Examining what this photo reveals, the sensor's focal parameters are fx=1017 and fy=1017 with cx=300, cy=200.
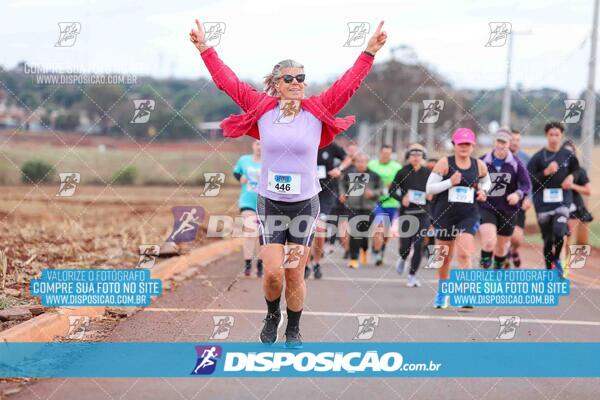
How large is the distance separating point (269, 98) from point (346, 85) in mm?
658

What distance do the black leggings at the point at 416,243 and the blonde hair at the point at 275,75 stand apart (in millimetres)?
6056

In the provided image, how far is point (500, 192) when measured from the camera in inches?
548

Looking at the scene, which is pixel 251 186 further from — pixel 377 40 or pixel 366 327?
pixel 377 40

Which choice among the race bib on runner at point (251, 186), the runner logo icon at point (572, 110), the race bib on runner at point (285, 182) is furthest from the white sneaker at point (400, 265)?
the race bib on runner at point (285, 182)

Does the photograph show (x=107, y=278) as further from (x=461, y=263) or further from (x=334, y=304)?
(x=461, y=263)

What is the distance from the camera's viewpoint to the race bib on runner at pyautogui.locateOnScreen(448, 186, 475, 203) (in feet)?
39.3

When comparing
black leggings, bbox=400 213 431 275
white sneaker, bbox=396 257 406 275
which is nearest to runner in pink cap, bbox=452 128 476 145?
black leggings, bbox=400 213 431 275

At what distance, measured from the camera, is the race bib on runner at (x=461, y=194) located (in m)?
12.0

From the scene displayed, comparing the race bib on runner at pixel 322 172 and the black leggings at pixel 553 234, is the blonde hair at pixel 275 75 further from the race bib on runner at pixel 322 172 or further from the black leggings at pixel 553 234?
the black leggings at pixel 553 234

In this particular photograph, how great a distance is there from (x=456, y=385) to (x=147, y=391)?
2.29m

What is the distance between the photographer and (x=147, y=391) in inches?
278

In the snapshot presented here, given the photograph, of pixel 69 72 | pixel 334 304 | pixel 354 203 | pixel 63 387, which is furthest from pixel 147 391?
pixel 354 203

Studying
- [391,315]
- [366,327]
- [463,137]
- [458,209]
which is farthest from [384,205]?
[366,327]

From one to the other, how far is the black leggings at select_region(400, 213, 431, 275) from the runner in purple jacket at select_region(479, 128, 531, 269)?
89 cm
